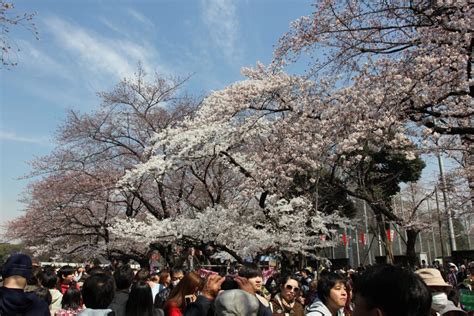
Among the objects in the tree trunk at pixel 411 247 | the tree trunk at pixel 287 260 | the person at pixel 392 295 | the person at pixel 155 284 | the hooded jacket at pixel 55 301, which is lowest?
the hooded jacket at pixel 55 301

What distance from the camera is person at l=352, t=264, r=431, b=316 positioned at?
141cm

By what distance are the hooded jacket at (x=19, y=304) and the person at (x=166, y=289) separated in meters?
2.27

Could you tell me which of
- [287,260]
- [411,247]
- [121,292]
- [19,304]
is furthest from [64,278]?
[411,247]

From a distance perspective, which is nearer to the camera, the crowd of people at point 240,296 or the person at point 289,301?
the crowd of people at point 240,296

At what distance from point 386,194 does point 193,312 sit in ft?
71.3

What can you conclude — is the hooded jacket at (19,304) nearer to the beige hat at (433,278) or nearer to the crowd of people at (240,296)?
the crowd of people at (240,296)

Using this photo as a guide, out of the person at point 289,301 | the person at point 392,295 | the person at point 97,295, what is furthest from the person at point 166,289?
the person at point 392,295

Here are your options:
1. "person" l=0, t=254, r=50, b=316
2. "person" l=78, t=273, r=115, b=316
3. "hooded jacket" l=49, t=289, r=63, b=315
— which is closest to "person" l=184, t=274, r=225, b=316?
"person" l=78, t=273, r=115, b=316

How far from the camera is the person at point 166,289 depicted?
5354mm

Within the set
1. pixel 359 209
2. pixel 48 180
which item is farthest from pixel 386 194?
pixel 48 180

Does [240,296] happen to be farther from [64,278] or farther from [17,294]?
[64,278]

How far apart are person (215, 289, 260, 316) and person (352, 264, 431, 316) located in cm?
150

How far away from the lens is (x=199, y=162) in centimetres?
1731

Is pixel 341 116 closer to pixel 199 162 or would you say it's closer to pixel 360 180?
pixel 360 180
